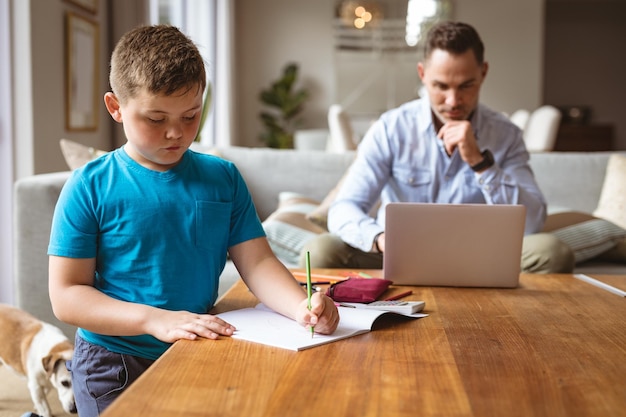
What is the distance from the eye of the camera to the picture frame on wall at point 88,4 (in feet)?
11.7

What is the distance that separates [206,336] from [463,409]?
0.39 meters

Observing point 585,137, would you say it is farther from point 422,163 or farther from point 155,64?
point 155,64

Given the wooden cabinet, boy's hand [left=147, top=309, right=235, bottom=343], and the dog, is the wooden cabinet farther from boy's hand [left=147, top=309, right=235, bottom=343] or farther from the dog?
boy's hand [left=147, top=309, right=235, bottom=343]

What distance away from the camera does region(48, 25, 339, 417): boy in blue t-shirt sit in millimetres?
1122

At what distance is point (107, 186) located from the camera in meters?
1.20

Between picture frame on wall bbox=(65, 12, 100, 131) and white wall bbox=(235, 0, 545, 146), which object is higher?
white wall bbox=(235, 0, 545, 146)

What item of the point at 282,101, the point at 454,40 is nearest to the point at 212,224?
the point at 454,40

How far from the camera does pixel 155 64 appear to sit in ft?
3.71

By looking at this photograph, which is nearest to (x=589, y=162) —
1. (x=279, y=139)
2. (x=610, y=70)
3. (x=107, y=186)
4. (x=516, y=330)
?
(x=516, y=330)

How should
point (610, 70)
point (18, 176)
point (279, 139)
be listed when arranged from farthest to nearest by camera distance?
1. point (610, 70)
2. point (279, 139)
3. point (18, 176)

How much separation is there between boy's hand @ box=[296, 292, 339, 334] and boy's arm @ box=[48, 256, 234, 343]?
0.11 metres

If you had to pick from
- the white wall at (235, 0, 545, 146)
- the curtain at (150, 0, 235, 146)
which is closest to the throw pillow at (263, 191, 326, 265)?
the curtain at (150, 0, 235, 146)

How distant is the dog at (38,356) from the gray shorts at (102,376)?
34.0 inches

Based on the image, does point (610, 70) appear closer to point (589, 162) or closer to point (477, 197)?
point (589, 162)
